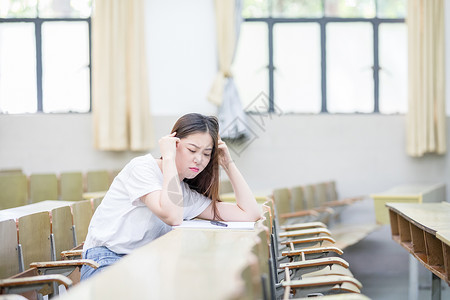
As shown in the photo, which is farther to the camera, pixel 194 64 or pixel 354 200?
pixel 194 64

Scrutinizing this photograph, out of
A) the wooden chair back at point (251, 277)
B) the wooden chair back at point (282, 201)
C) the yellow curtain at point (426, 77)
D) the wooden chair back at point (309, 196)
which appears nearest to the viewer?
the wooden chair back at point (251, 277)

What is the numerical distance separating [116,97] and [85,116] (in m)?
0.49

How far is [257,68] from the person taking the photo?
696cm

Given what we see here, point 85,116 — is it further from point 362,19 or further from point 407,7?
point 407,7

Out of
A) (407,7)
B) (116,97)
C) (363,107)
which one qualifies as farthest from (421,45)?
(116,97)

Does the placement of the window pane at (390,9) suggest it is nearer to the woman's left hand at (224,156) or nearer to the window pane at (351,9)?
the window pane at (351,9)

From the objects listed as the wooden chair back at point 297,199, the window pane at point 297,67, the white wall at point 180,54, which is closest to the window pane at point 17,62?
the white wall at point 180,54

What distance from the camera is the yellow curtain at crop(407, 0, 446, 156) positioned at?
668 cm

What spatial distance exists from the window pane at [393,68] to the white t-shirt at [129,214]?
5.02m

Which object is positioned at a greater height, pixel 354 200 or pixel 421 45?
pixel 421 45

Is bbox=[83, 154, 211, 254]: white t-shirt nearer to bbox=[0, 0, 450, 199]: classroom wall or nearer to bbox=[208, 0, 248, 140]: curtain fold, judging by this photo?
bbox=[208, 0, 248, 140]: curtain fold

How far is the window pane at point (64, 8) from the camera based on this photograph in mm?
6887

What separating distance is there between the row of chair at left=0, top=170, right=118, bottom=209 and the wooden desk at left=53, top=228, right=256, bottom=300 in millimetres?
3780

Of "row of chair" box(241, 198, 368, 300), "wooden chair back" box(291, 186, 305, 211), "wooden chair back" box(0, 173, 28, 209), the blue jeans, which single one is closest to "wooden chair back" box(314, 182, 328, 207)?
"wooden chair back" box(291, 186, 305, 211)
